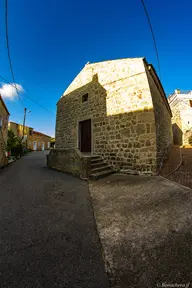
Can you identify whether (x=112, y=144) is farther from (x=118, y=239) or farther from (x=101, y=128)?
(x=118, y=239)

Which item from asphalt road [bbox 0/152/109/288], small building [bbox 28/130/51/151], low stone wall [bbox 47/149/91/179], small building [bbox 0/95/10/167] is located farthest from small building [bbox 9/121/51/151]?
asphalt road [bbox 0/152/109/288]

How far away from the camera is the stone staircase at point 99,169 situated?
16.1ft

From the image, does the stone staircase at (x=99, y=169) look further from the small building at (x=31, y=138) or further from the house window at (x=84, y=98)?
the small building at (x=31, y=138)

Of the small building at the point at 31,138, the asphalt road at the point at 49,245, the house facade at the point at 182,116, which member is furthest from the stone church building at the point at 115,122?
the small building at the point at 31,138

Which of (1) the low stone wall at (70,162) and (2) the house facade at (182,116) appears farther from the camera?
(2) the house facade at (182,116)

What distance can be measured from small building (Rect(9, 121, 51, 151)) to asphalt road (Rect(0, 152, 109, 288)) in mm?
22830

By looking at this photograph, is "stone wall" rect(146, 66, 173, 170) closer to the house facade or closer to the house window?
the house window

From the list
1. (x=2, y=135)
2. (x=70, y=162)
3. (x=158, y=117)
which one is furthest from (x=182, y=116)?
(x=2, y=135)

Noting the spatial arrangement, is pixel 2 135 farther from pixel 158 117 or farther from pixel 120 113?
pixel 158 117

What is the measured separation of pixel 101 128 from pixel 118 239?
533 cm

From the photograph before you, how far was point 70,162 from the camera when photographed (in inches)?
225

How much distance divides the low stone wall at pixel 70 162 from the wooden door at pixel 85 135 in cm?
178

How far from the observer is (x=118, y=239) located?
5.44ft

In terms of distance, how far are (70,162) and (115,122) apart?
117 inches
